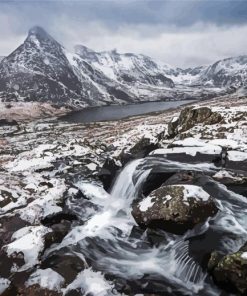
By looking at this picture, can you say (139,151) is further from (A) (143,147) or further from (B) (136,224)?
(B) (136,224)

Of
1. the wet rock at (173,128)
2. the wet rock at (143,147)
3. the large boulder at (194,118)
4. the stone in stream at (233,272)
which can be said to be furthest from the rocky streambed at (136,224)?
the wet rock at (173,128)

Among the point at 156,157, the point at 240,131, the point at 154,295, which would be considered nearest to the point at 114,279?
the point at 154,295

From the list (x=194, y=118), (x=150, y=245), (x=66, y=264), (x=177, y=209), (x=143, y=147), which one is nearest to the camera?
(x=66, y=264)

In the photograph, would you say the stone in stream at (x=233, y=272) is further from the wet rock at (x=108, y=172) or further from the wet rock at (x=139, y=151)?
the wet rock at (x=139, y=151)

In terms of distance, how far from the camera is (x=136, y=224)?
21.2m

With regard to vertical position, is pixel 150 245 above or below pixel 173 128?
below

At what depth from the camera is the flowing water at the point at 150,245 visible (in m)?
15.9

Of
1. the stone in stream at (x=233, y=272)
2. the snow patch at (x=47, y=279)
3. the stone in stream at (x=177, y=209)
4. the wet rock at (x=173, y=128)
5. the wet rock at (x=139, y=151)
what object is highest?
the wet rock at (x=173, y=128)

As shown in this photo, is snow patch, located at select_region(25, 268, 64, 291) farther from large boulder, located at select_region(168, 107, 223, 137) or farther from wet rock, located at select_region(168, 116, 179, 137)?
wet rock, located at select_region(168, 116, 179, 137)

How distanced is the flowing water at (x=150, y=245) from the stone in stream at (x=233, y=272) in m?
0.58

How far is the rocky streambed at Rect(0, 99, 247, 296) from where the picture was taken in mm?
15930

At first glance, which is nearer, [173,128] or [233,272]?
[233,272]

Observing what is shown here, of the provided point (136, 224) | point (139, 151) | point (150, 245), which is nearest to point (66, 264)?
point (150, 245)

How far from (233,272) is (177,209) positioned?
5.57 m
